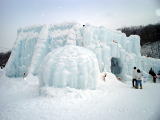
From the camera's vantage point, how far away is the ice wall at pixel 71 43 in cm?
1740

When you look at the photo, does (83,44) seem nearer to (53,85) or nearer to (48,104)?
(53,85)

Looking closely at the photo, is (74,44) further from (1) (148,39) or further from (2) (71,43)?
(1) (148,39)

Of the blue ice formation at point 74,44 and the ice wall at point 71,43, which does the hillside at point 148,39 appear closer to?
the blue ice formation at point 74,44

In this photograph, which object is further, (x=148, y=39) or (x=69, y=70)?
(x=148, y=39)

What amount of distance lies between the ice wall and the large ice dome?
24.2 ft

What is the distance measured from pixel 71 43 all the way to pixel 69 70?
8173mm

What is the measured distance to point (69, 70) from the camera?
9133 millimetres

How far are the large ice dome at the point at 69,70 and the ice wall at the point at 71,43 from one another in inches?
290

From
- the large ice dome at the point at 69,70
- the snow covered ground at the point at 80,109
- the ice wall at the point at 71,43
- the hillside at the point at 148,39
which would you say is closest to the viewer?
the snow covered ground at the point at 80,109

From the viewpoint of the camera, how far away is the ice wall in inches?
685

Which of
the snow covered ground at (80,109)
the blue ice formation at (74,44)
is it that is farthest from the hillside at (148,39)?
the snow covered ground at (80,109)

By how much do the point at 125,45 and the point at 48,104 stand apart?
1462 cm

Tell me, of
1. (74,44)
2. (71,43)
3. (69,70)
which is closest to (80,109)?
(69,70)

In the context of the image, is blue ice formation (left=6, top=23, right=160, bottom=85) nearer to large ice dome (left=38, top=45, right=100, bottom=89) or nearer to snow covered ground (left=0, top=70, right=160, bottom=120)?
large ice dome (left=38, top=45, right=100, bottom=89)
